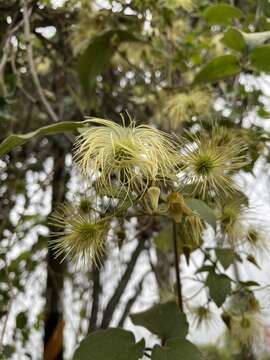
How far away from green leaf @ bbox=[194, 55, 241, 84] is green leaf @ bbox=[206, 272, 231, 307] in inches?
12.4

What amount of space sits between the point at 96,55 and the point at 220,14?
283 mm

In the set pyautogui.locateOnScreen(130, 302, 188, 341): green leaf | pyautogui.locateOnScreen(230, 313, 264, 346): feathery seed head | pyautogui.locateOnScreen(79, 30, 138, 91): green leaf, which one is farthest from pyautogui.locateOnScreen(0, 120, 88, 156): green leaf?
pyautogui.locateOnScreen(79, 30, 138, 91): green leaf

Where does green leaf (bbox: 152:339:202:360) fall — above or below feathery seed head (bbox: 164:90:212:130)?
below

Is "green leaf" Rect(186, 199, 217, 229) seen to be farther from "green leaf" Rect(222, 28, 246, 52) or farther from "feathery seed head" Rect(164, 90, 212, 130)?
"feathery seed head" Rect(164, 90, 212, 130)

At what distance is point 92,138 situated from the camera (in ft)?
1.79

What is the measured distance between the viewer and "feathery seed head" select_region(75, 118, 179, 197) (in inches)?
20.1

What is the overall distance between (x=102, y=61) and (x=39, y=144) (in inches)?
20.3

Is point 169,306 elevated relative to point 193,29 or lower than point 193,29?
lower

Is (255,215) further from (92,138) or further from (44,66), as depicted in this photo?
(44,66)

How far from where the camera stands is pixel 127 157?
510mm

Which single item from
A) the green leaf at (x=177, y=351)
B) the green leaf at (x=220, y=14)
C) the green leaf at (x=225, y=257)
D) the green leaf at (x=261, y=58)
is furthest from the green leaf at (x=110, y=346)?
the green leaf at (x=220, y=14)

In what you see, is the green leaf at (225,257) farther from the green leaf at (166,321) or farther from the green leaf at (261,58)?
the green leaf at (261,58)

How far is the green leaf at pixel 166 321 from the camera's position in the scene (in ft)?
2.12

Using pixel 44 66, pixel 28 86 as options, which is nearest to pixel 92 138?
pixel 28 86
